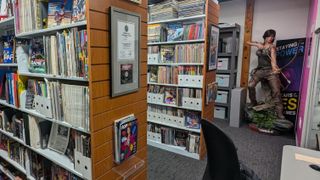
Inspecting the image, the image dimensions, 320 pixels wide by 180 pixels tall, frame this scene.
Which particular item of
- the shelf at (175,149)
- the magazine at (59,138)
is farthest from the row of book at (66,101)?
the shelf at (175,149)

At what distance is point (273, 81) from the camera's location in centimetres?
368

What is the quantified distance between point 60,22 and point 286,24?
4.11 m

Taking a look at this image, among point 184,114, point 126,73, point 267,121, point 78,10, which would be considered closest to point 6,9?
point 78,10

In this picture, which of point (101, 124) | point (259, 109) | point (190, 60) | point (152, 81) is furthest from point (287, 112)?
point (101, 124)

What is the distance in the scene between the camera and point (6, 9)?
185cm

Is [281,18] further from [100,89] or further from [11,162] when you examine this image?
[11,162]

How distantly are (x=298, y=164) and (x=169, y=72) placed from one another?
192 centimetres

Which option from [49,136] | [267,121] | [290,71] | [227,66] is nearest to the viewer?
[49,136]

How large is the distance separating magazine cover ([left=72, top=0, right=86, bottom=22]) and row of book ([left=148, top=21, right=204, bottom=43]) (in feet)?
5.56

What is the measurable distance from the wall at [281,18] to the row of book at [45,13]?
3940mm

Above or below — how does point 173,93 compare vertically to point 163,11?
below

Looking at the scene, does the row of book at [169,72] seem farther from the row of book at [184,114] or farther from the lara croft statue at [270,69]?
the lara croft statue at [270,69]

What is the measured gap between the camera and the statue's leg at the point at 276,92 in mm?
3674

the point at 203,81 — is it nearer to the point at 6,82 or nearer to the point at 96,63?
the point at 96,63
